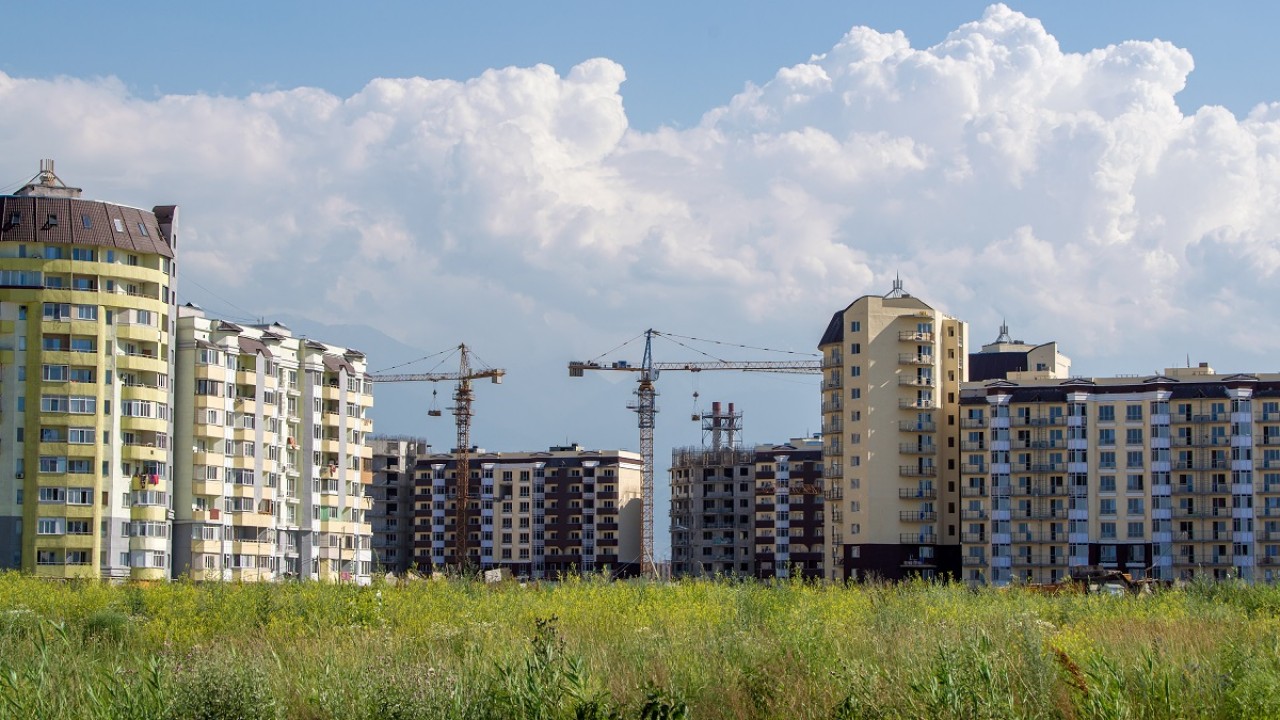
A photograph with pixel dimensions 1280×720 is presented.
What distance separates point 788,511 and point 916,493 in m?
51.8

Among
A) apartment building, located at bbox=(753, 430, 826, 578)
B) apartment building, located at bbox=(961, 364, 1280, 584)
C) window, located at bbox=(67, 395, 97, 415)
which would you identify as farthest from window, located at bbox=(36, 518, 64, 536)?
apartment building, located at bbox=(753, 430, 826, 578)

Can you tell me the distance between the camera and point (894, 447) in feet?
445

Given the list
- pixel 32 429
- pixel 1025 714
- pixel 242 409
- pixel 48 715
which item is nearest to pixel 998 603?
pixel 1025 714

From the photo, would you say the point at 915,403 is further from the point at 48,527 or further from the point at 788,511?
the point at 48,527

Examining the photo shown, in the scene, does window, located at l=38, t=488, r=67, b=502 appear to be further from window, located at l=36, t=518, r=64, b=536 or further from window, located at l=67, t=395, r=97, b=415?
window, located at l=67, t=395, r=97, b=415

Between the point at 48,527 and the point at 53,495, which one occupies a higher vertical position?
the point at 53,495

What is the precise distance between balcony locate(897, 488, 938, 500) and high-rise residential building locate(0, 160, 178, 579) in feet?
207

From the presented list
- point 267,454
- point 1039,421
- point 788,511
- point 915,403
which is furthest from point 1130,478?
point 267,454

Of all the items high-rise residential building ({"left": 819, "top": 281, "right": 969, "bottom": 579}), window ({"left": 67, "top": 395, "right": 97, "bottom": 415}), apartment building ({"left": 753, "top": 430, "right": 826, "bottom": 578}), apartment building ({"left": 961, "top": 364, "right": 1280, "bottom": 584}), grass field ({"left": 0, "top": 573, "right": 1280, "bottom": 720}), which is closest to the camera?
grass field ({"left": 0, "top": 573, "right": 1280, "bottom": 720})

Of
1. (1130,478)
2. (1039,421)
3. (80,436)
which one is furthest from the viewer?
(1039,421)

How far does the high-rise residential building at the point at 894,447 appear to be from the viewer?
5310 inches

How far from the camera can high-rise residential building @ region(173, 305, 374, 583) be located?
10188 cm

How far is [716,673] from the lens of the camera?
31.0 metres

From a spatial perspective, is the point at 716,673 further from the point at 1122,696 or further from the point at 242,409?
the point at 242,409
